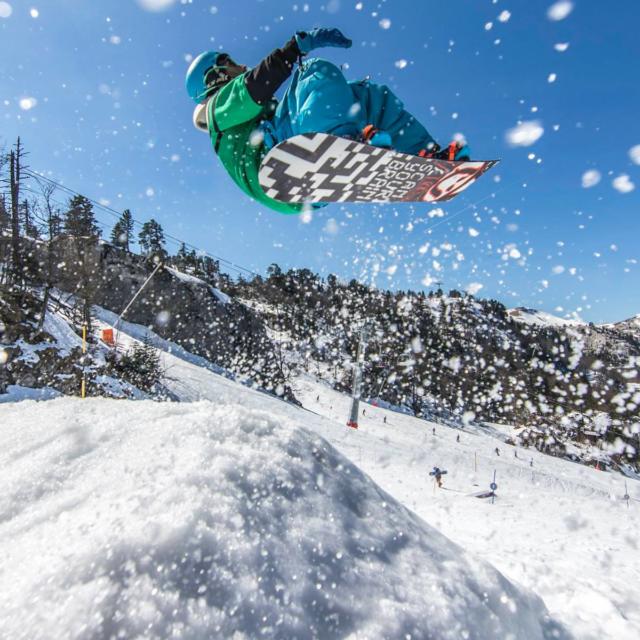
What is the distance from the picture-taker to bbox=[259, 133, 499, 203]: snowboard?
159 inches

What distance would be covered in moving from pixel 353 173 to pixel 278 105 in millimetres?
1226

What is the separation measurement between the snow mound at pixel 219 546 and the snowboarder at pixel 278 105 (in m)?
2.76

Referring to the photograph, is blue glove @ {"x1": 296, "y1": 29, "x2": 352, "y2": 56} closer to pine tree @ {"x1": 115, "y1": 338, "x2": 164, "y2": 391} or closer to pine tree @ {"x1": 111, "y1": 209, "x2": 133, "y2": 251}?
pine tree @ {"x1": 115, "y1": 338, "x2": 164, "y2": 391}

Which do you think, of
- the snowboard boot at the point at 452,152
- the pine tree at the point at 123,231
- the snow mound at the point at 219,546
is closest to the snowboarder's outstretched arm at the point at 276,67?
the snowboard boot at the point at 452,152

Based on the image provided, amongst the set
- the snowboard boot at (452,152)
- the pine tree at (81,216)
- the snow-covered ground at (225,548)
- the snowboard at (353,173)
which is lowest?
the snow-covered ground at (225,548)

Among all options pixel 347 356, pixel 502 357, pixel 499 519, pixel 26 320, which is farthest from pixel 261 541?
pixel 502 357

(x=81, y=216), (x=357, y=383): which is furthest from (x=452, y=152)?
(x=81, y=216)

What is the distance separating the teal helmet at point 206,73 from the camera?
3670 mm

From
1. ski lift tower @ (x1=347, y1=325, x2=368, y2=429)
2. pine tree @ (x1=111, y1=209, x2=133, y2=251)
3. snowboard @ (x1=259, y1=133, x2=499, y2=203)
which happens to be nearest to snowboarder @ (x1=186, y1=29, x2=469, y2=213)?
snowboard @ (x1=259, y1=133, x2=499, y2=203)

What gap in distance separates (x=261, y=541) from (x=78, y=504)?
0.61 metres

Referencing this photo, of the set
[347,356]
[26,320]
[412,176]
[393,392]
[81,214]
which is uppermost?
[81,214]

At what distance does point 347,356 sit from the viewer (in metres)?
61.2

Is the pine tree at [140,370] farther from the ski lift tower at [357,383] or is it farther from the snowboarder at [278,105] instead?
the snowboarder at [278,105]

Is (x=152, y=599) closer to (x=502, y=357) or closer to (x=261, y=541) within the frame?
(x=261, y=541)
